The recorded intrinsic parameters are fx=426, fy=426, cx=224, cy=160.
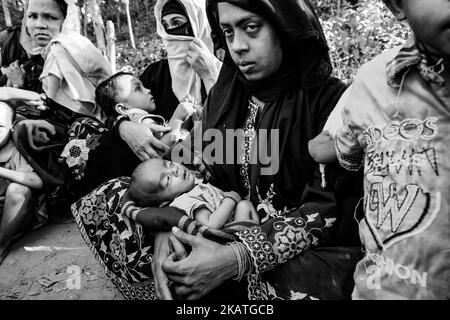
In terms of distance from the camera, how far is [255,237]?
171cm

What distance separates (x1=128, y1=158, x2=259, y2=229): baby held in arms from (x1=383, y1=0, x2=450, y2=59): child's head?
1.07m

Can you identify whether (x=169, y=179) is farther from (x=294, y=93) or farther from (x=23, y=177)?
(x=23, y=177)

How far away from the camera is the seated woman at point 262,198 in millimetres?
1671

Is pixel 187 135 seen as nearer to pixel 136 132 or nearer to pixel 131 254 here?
pixel 136 132

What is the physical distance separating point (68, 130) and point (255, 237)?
2.30 m

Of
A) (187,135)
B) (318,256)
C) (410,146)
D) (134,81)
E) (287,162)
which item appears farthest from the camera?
(134,81)

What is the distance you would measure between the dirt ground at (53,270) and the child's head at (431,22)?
2133 millimetres

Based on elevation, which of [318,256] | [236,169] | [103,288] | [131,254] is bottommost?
[103,288]

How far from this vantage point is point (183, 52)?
3.30 meters

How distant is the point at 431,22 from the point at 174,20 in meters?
2.43

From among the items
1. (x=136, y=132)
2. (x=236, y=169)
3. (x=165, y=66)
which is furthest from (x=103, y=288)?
(x=165, y=66)

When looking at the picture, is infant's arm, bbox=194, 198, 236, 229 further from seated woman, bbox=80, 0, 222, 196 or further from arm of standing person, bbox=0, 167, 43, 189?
arm of standing person, bbox=0, 167, 43, 189

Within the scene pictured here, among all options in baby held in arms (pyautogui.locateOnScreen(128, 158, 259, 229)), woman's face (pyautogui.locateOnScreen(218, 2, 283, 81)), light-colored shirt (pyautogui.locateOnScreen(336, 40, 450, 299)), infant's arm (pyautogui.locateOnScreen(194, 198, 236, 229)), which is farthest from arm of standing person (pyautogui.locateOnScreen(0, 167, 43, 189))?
light-colored shirt (pyautogui.locateOnScreen(336, 40, 450, 299))

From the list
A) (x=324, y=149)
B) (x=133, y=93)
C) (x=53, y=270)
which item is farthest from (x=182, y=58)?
(x=324, y=149)
